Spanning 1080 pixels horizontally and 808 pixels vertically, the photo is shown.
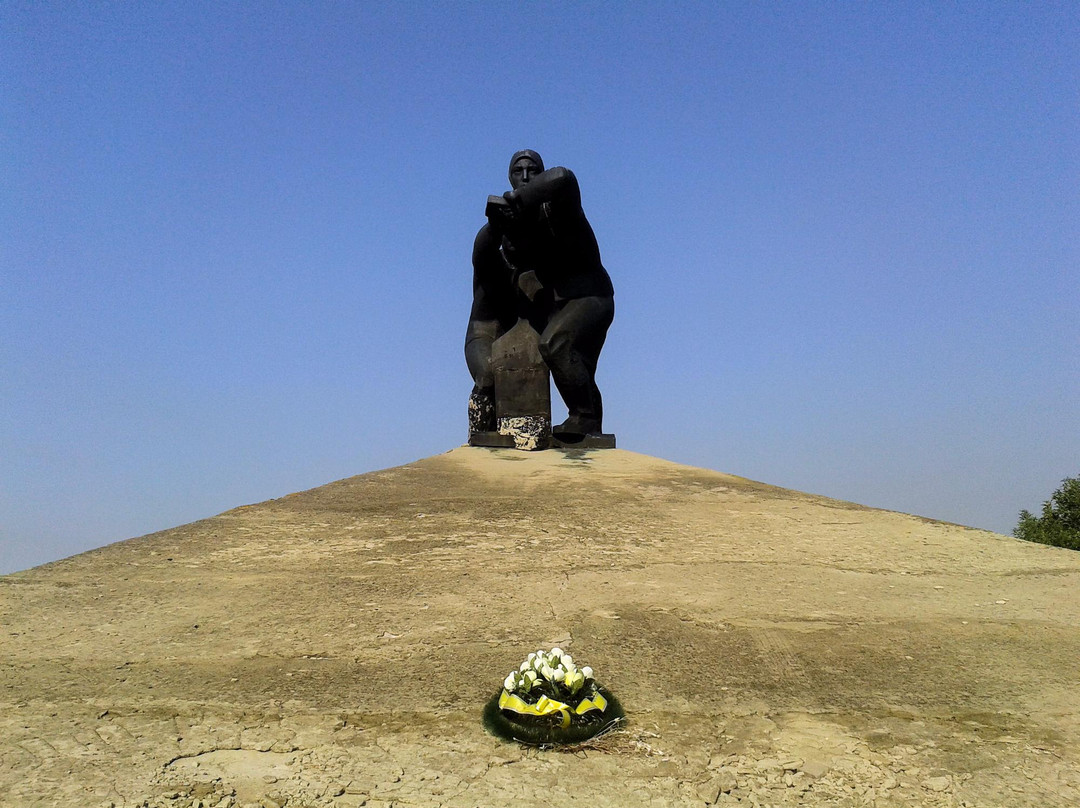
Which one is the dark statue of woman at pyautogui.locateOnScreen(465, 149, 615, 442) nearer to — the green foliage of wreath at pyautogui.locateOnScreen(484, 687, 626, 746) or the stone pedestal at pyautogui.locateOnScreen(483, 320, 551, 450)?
the stone pedestal at pyautogui.locateOnScreen(483, 320, 551, 450)

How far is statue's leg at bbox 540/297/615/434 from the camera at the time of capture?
6.30 meters

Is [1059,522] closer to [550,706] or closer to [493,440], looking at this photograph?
[493,440]

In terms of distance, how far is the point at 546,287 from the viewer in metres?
6.73

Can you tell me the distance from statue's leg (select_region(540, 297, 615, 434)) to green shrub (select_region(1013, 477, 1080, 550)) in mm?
7423

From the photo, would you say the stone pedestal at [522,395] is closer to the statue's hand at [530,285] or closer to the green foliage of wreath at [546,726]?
the statue's hand at [530,285]

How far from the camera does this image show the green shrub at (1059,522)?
10633mm

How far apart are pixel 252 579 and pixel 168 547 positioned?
55 centimetres

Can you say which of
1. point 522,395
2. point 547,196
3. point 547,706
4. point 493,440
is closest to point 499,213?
point 547,196

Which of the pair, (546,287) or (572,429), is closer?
Answer: (572,429)

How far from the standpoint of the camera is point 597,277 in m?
6.68

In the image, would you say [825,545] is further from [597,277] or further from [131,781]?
[597,277]

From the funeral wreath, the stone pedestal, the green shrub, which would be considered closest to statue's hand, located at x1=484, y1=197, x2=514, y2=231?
the stone pedestal

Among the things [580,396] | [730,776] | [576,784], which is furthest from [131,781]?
[580,396]

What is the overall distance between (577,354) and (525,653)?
452 cm
